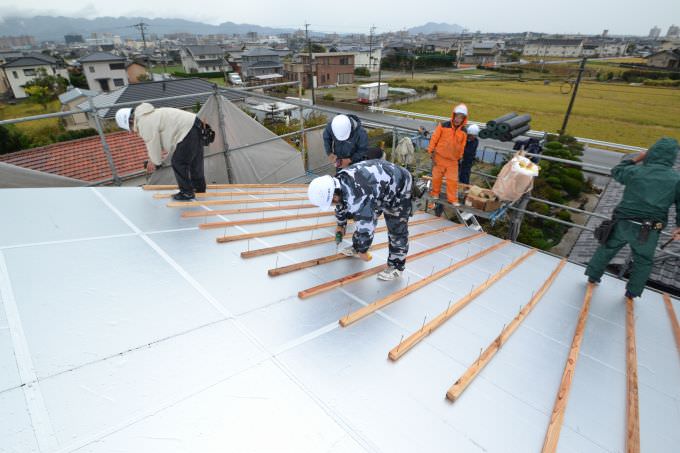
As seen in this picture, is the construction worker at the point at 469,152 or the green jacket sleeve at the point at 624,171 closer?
the green jacket sleeve at the point at 624,171

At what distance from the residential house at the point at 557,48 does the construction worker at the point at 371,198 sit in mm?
72093

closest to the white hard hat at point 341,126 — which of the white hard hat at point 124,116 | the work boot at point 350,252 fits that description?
the work boot at point 350,252

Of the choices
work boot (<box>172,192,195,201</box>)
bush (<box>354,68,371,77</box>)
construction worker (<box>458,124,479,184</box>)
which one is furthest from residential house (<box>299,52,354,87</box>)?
work boot (<box>172,192,195,201</box>)

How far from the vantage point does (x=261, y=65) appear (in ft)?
144

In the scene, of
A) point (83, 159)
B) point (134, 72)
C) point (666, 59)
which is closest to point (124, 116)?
point (83, 159)

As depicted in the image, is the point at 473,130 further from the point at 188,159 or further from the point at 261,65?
the point at 261,65

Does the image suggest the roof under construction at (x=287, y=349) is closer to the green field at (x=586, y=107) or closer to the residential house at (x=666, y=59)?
the green field at (x=586, y=107)

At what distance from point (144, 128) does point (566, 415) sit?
4696 mm

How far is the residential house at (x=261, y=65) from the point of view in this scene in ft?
139

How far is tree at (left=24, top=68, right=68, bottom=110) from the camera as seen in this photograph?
28.7 meters

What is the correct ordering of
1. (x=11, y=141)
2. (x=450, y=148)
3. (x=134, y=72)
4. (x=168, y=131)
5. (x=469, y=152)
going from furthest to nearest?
(x=134, y=72) → (x=11, y=141) → (x=469, y=152) → (x=450, y=148) → (x=168, y=131)

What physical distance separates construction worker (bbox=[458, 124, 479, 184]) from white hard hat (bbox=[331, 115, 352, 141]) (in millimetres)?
2211

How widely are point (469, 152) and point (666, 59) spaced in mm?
56939

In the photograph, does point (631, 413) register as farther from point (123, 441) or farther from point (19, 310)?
point (19, 310)
